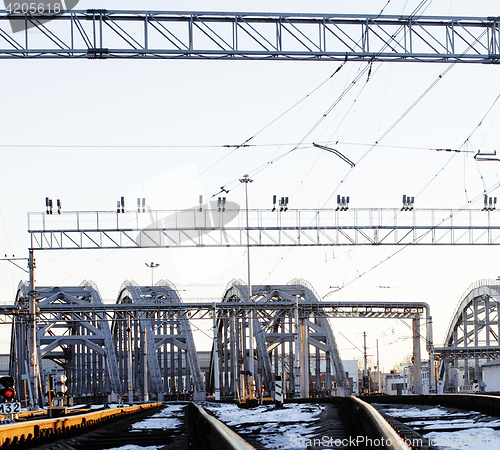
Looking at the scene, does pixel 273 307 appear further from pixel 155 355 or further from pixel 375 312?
pixel 155 355

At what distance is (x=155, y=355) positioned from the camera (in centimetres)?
7881

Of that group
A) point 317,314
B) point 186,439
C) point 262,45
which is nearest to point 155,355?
point 317,314

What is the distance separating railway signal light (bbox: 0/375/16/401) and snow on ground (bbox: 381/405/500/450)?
8.90 m

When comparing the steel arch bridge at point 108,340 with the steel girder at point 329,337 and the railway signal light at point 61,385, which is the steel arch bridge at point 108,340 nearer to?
the steel girder at point 329,337

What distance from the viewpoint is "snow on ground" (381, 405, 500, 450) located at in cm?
1078

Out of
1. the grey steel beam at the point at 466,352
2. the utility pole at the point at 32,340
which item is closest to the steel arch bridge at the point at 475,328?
the grey steel beam at the point at 466,352

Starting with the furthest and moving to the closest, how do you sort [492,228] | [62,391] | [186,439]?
[492,228] → [62,391] → [186,439]

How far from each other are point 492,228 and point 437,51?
56.8 ft

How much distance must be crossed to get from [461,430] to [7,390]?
406 inches

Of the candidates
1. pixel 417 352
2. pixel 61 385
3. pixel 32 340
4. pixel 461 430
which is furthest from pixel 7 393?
pixel 417 352

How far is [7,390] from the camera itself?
18391 millimetres

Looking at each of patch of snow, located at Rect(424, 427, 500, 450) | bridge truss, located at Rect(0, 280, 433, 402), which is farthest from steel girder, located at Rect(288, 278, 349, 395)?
patch of snow, located at Rect(424, 427, 500, 450)

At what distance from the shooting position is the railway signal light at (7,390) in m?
18.3

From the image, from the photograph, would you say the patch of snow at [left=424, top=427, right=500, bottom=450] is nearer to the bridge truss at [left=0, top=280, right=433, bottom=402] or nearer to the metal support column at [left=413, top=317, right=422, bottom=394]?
the bridge truss at [left=0, top=280, right=433, bottom=402]
